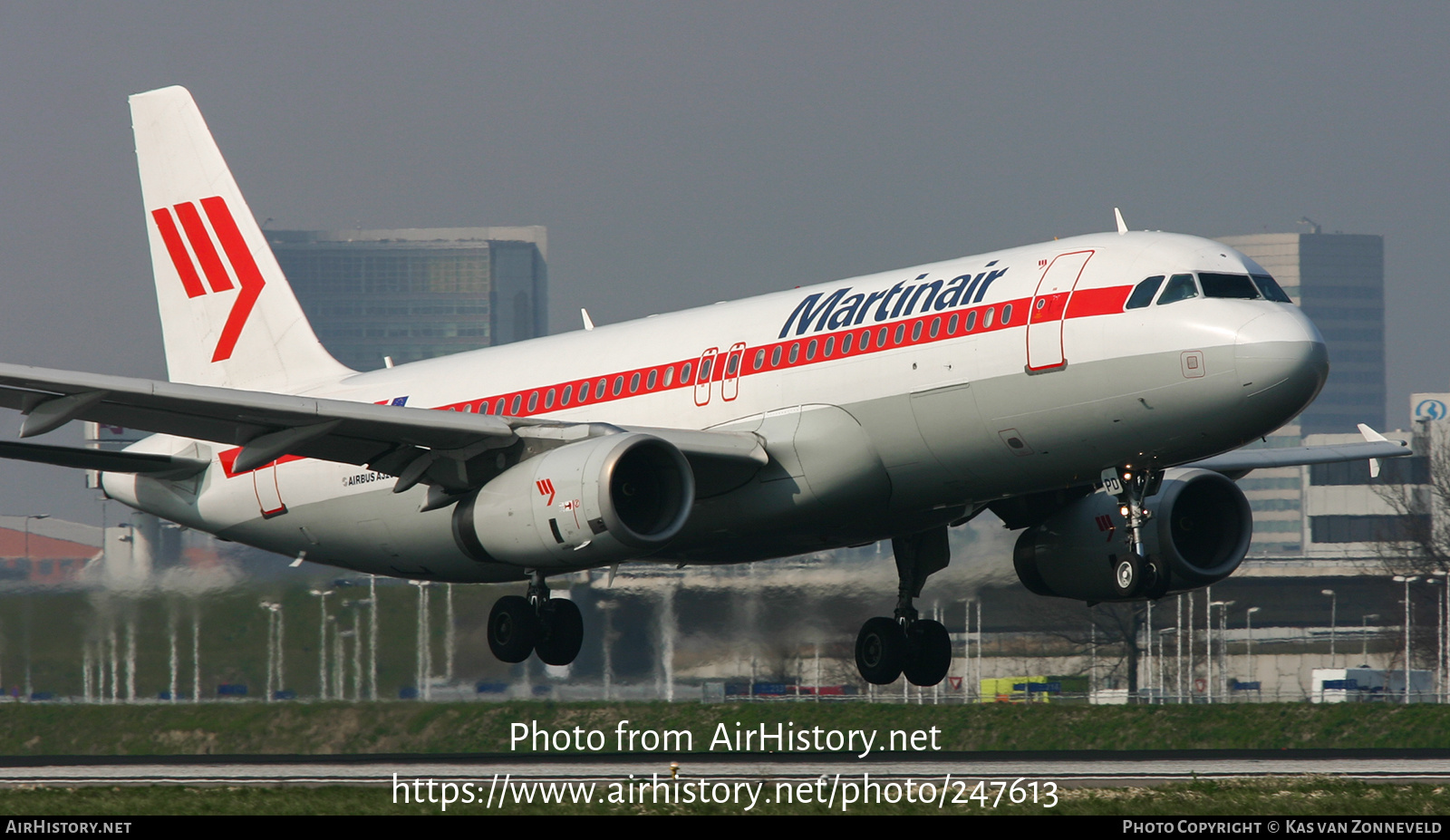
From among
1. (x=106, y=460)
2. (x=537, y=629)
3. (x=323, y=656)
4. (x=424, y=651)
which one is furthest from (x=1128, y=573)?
(x=323, y=656)

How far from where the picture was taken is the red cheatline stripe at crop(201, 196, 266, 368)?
36.5 metres

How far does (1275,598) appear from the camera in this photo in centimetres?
6862

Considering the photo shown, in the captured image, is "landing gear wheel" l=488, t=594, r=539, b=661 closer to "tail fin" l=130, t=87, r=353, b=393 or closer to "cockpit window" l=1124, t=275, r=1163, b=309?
"tail fin" l=130, t=87, r=353, b=393

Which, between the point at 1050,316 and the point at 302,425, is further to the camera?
the point at 302,425

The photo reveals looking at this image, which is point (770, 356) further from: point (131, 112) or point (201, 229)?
point (131, 112)

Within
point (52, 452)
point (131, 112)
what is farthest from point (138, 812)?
point (131, 112)

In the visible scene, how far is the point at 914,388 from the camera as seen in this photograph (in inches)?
1005

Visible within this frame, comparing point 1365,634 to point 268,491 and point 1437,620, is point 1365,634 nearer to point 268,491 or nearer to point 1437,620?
point 1437,620

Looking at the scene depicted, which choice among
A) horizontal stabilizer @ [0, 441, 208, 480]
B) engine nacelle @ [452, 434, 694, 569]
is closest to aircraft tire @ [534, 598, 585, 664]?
engine nacelle @ [452, 434, 694, 569]

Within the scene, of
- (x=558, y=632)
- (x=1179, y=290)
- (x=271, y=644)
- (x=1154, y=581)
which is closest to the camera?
(x=1179, y=290)

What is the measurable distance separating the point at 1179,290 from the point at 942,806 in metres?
7.86

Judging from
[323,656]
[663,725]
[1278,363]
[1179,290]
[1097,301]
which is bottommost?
[663,725]

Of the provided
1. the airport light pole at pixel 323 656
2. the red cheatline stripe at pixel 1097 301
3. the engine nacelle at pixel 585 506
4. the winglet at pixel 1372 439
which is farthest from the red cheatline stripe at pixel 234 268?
the winglet at pixel 1372 439

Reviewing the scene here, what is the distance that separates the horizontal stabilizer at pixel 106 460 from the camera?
96.0 feet
